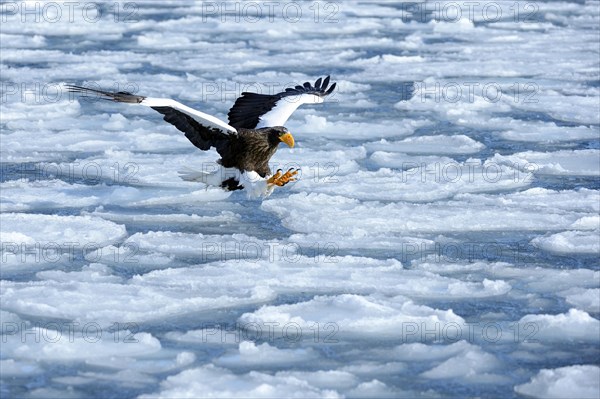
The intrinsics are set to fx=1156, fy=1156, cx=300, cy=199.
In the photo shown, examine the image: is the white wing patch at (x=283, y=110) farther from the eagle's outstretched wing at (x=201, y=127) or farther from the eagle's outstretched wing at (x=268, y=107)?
the eagle's outstretched wing at (x=201, y=127)

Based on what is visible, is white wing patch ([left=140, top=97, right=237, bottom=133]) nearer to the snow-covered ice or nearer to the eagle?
the eagle

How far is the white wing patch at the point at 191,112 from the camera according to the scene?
575cm

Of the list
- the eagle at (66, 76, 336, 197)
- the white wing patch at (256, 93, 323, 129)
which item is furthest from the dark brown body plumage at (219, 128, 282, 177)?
the white wing patch at (256, 93, 323, 129)

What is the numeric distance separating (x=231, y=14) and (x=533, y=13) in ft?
13.1

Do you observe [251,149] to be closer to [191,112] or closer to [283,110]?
[191,112]

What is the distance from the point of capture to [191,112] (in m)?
5.91

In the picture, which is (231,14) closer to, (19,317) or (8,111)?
(8,111)

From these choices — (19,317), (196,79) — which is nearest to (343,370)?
(19,317)

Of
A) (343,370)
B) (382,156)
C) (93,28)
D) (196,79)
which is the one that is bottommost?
(343,370)

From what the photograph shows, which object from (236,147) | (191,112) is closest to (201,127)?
(236,147)

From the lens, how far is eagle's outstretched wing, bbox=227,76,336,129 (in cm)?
690

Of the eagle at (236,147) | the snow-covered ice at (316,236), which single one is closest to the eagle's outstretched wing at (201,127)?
the eagle at (236,147)

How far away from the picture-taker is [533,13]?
1530 cm

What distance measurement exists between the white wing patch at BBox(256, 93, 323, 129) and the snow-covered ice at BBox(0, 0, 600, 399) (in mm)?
449
